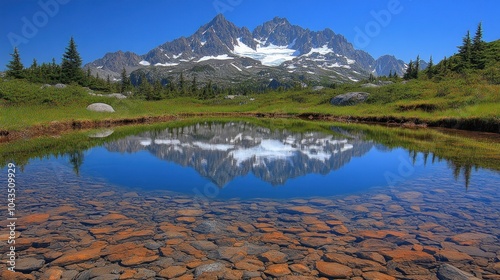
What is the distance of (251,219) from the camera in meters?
7.88

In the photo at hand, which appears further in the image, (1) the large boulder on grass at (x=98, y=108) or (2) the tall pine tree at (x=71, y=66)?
(2) the tall pine tree at (x=71, y=66)

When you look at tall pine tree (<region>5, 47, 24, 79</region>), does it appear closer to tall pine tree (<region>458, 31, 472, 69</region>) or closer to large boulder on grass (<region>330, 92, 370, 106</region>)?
large boulder on grass (<region>330, 92, 370, 106</region>)

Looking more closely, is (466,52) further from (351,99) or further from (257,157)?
(257,157)

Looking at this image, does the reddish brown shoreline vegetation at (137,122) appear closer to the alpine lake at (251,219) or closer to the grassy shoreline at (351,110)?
the grassy shoreline at (351,110)

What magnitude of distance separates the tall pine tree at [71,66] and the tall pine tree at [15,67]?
22.9 feet

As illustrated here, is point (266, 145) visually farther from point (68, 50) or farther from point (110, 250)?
point (68, 50)

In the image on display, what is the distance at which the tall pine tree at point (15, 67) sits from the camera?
2322 inches

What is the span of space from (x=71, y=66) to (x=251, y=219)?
2802 inches

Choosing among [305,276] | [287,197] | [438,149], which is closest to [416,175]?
[287,197]

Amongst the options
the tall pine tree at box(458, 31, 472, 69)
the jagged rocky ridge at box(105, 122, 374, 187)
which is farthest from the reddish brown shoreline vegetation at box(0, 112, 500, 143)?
the tall pine tree at box(458, 31, 472, 69)

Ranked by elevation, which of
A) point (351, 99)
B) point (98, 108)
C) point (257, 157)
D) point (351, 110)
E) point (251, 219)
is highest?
point (351, 99)

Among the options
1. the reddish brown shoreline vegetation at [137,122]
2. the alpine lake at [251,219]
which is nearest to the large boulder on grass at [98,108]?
the reddish brown shoreline vegetation at [137,122]

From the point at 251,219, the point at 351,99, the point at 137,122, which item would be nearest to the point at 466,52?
the point at 351,99

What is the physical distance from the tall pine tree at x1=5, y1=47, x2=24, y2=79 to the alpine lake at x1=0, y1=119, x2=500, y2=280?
54323 mm
